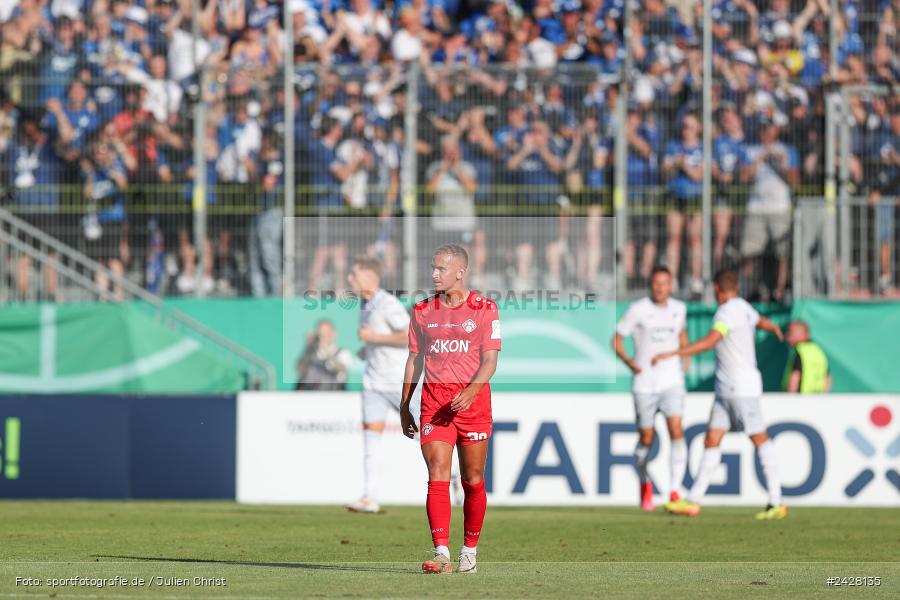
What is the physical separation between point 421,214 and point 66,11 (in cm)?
575

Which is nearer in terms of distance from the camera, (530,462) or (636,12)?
(530,462)

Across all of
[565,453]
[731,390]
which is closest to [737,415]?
[731,390]

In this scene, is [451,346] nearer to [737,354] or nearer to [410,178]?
[737,354]

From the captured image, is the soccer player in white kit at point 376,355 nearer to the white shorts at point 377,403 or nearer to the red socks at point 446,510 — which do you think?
the white shorts at point 377,403

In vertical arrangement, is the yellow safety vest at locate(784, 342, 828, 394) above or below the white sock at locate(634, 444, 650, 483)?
above

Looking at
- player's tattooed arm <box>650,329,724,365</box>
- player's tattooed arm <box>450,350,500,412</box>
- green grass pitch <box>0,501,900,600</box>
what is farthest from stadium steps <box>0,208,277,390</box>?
player's tattooed arm <box>450,350,500,412</box>

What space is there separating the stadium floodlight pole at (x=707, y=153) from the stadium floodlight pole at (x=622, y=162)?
37.9 inches

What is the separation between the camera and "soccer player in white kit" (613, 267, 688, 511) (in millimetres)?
16625

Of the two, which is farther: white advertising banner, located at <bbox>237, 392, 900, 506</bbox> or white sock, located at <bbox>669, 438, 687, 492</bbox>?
white advertising banner, located at <bbox>237, 392, 900, 506</bbox>

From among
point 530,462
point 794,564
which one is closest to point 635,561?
point 794,564

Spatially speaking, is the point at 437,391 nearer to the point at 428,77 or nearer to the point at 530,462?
the point at 530,462

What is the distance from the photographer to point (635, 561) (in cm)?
1140

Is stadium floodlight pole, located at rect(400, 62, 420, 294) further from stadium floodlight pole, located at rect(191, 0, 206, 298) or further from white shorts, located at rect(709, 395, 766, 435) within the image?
white shorts, located at rect(709, 395, 766, 435)

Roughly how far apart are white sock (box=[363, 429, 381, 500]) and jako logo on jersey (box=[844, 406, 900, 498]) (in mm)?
5488
